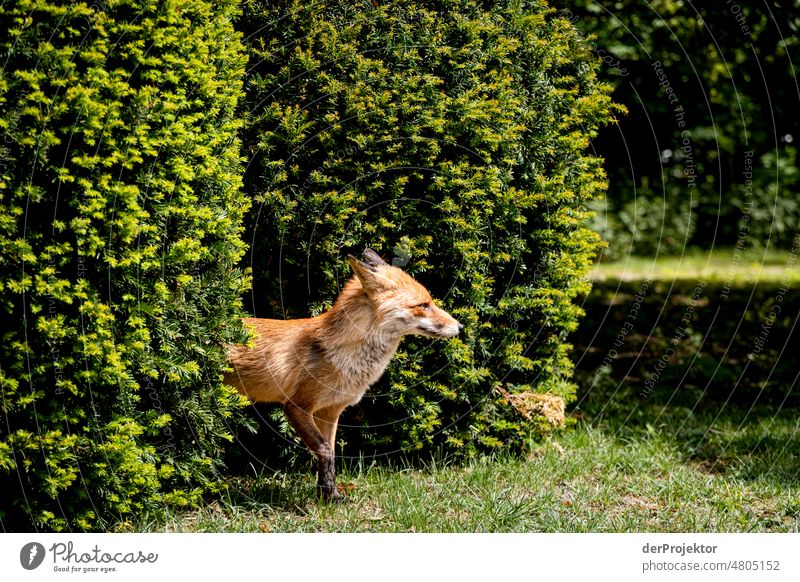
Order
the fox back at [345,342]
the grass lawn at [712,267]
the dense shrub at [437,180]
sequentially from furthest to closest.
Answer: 1. the grass lawn at [712,267]
2. the dense shrub at [437,180]
3. the fox back at [345,342]

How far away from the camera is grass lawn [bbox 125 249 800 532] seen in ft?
16.8

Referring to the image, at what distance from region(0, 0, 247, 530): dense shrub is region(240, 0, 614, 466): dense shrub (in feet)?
1.78

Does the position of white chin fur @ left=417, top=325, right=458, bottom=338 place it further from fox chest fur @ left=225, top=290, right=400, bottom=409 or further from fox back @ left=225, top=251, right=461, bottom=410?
fox chest fur @ left=225, top=290, right=400, bottom=409

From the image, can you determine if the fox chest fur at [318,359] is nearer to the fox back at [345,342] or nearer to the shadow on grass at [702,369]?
the fox back at [345,342]

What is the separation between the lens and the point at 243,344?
5.34 m

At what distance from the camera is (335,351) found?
5281 millimetres

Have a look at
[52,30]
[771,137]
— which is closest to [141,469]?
[52,30]

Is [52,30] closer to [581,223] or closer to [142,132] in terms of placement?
[142,132]

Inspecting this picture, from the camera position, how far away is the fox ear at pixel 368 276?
5.10m
